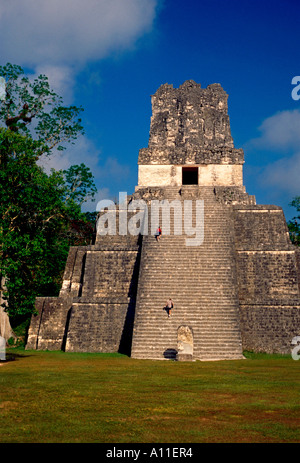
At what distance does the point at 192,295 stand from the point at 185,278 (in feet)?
2.61

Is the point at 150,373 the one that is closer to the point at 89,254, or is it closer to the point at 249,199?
the point at 89,254

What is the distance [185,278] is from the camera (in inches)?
575

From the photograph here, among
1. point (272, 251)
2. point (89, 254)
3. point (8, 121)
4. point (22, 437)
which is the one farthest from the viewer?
point (8, 121)

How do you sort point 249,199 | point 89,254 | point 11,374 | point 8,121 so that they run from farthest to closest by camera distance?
1. point 249,199
2. point 8,121
3. point 89,254
4. point 11,374

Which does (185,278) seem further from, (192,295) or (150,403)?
(150,403)

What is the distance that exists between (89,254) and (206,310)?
5.23 m

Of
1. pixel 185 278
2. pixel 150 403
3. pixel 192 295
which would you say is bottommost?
pixel 150 403

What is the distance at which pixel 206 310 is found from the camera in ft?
44.1

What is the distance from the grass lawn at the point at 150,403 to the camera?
16.0 ft

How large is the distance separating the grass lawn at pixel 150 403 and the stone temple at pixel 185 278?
2.65 meters

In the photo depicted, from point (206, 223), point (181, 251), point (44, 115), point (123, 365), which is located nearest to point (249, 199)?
point (206, 223)

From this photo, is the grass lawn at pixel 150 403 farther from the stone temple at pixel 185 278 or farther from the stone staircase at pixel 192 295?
the stone temple at pixel 185 278

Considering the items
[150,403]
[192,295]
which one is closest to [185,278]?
[192,295]

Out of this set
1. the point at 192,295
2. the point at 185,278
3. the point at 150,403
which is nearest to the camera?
the point at 150,403
